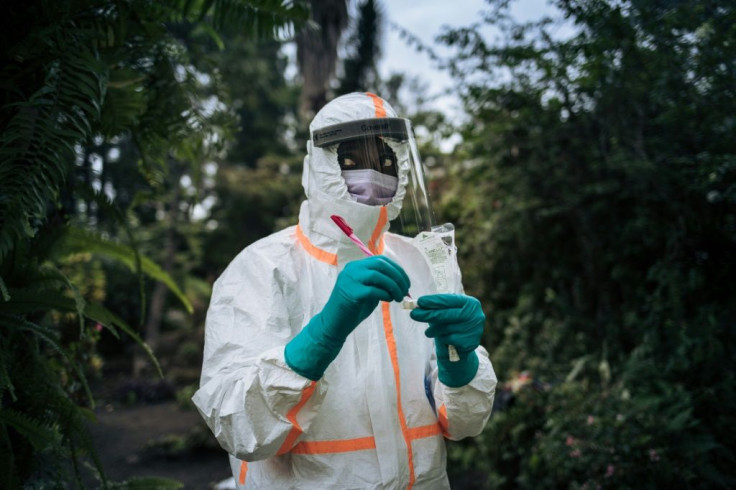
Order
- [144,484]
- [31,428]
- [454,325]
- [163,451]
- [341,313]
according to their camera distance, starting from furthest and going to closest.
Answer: [163,451], [144,484], [31,428], [454,325], [341,313]

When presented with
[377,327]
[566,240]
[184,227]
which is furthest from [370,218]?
[184,227]

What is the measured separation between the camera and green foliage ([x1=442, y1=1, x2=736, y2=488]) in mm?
3006

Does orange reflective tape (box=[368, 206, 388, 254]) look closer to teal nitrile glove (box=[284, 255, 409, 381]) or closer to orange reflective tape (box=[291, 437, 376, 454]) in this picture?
teal nitrile glove (box=[284, 255, 409, 381])

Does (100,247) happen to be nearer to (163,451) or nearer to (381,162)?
(381,162)

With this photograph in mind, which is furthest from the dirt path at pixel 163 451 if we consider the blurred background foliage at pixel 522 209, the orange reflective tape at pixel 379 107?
the orange reflective tape at pixel 379 107

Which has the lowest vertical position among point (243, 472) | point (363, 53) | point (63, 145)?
point (243, 472)

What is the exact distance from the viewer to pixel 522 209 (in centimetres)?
479

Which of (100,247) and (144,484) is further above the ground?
(100,247)

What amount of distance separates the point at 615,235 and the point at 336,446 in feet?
11.6

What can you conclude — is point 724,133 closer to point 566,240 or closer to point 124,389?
point 566,240

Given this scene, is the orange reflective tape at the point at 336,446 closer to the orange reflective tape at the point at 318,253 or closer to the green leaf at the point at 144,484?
the orange reflective tape at the point at 318,253

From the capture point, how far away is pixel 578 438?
343 cm

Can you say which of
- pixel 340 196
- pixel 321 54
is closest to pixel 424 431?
pixel 340 196

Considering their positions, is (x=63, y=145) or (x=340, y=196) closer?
(x=63, y=145)
